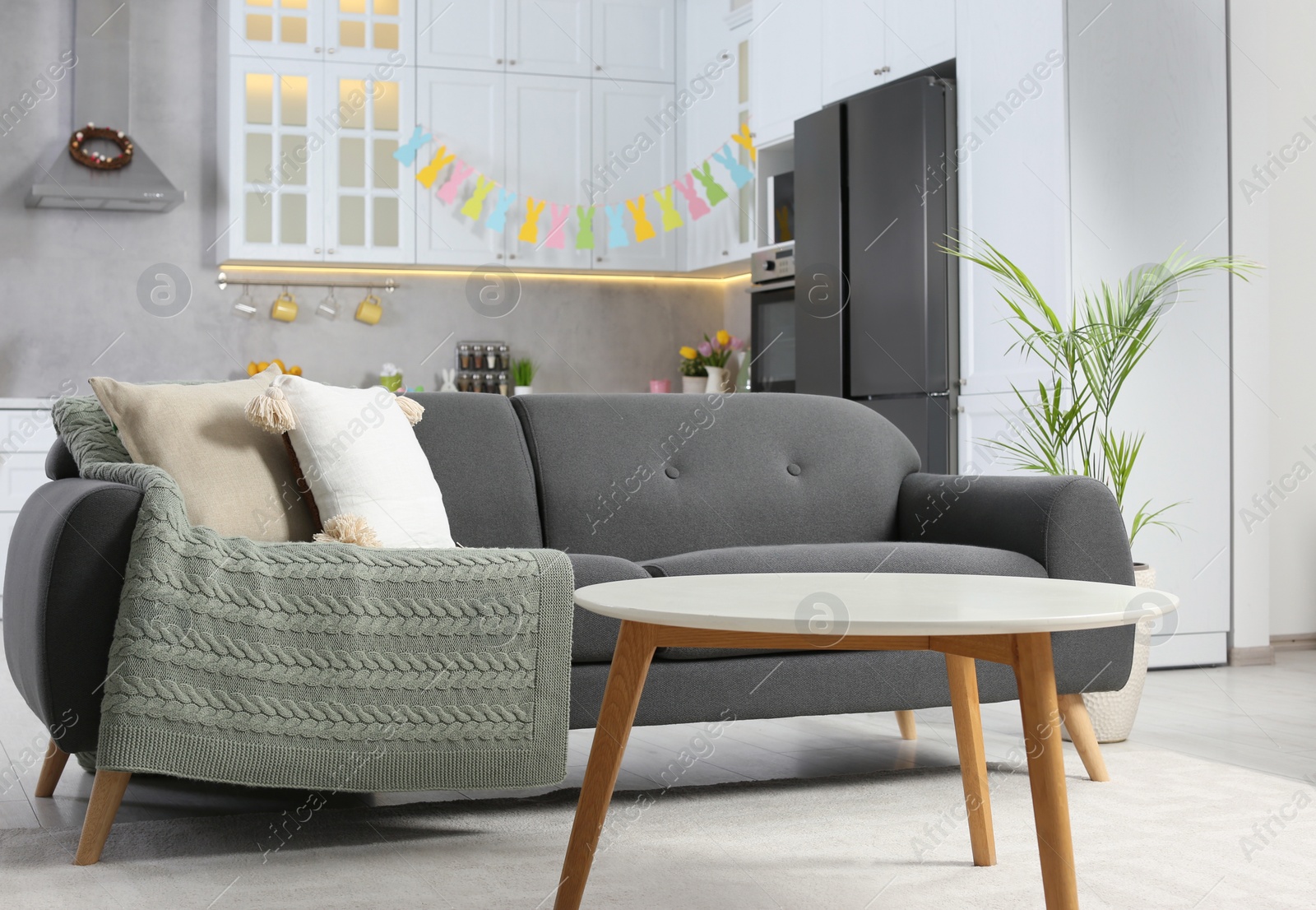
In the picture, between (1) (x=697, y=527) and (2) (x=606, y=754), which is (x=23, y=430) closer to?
(1) (x=697, y=527)

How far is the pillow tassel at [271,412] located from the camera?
7.39 ft

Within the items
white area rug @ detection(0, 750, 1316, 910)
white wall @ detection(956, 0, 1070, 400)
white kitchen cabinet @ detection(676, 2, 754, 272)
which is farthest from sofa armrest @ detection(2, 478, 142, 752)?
white kitchen cabinet @ detection(676, 2, 754, 272)

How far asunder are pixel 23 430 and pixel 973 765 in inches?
165

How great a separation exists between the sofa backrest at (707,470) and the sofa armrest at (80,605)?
83 centimetres

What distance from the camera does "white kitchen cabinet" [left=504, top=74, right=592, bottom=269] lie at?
5.70 m

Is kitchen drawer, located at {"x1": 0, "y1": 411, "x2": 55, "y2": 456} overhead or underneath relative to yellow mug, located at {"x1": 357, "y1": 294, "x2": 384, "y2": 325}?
underneath

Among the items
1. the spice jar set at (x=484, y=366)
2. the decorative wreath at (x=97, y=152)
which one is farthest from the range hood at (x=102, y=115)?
the spice jar set at (x=484, y=366)

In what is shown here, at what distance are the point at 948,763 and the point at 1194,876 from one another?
783 millimetres

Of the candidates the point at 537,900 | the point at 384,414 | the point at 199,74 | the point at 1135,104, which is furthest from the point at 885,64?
the point at 537,900

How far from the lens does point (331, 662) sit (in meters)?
1.95

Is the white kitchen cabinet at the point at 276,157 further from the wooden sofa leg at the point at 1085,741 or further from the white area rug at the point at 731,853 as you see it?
the wooden sofa leg at the point at 1085,741

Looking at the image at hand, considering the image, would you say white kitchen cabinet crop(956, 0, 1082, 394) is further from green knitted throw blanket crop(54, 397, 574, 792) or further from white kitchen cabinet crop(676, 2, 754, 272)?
green knitted throw blanket crop(54, 397, 574, 792)

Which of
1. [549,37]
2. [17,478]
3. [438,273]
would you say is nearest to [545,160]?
[549,37]

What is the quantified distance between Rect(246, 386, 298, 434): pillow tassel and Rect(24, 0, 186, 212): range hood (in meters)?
3.44
